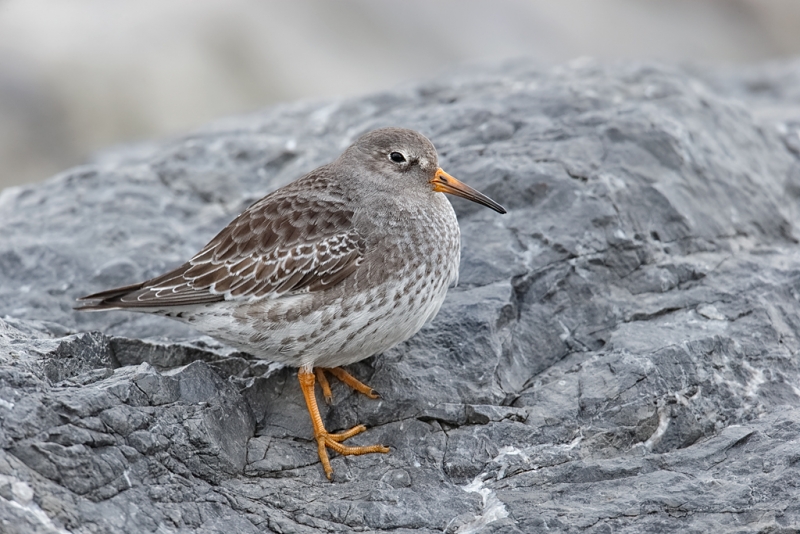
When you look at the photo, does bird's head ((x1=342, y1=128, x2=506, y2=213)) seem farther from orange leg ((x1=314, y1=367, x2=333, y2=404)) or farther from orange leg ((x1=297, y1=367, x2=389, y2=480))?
orange leg ((x1=297, y1=367, x2=389, y2=480))

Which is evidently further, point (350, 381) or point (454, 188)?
point (454, 188)

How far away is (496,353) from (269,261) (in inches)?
81.6

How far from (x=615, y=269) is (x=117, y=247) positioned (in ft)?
17.0

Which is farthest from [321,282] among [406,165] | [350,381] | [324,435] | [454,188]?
[454,188]

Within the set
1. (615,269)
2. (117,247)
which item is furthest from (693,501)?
(117,247)

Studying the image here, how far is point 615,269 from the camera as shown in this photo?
328 inches

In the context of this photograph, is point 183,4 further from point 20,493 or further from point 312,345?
point 20,493

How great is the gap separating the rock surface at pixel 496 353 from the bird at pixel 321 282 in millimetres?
371

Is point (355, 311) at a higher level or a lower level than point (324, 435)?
higher

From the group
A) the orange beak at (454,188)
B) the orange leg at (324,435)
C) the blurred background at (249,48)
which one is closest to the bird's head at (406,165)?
the orange beak at (454,188)

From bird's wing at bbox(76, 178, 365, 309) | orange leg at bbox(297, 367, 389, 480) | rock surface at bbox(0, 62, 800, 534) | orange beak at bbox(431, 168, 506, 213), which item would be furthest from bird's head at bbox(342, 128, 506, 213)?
orange leg at bbox(297, 367, 389, 480)

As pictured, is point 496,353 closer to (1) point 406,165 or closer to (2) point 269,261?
(1) point 406,165

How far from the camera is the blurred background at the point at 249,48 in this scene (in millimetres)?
18016

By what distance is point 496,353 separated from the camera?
296 inches
